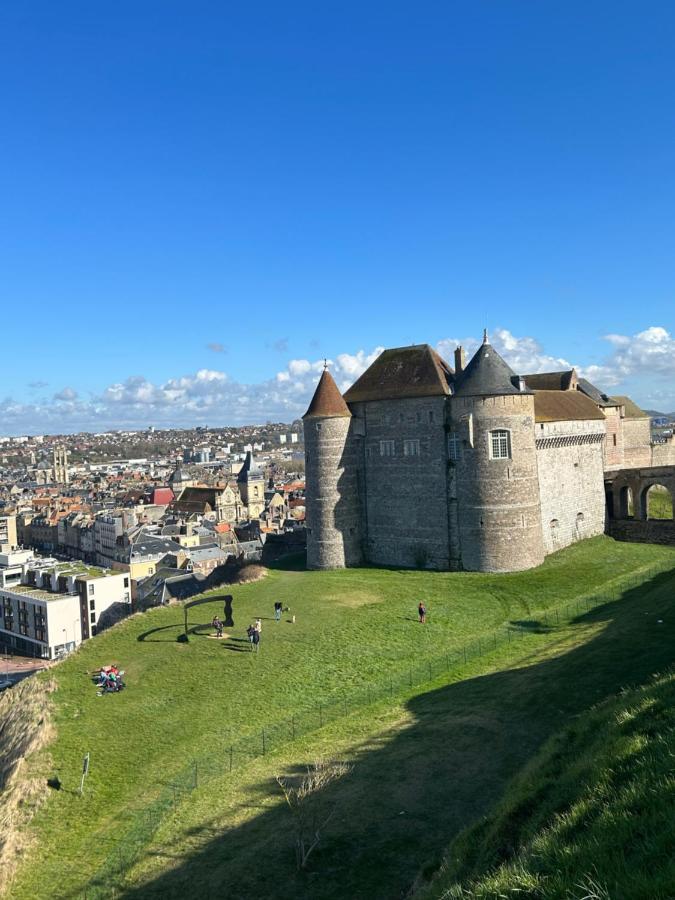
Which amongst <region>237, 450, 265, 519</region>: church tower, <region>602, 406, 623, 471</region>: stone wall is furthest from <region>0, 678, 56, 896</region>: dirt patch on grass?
<region>237, 450, 265, 519</region>: church tower

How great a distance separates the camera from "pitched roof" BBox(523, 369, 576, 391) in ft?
178

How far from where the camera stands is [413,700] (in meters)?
24.0

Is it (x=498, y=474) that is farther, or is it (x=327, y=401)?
(x=327, y=401)

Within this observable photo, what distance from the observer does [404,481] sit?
42781 millimetres

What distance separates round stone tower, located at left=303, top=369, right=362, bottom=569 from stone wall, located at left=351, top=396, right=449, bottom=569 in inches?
34.6

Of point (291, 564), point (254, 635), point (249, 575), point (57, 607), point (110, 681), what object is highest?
point (249, 575)

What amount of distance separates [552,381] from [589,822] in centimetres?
4854

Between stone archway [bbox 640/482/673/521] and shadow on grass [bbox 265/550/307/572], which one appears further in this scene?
stone archway [bbox 640/482/673/521]

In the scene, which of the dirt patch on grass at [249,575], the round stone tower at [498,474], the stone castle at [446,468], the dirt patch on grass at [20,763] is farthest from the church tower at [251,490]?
the dirt patch on grass at [20,763]

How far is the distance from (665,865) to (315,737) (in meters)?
15.4

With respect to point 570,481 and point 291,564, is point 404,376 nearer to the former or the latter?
point 570,481

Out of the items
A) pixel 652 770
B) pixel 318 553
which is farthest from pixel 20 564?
pixel 652 770

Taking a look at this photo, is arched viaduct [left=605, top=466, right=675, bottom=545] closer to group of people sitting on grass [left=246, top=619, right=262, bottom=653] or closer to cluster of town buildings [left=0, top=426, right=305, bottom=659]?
cluster of town buildings [left=0, top=426, right=305, bottom=659]

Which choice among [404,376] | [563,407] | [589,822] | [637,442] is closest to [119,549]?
[404,376]
